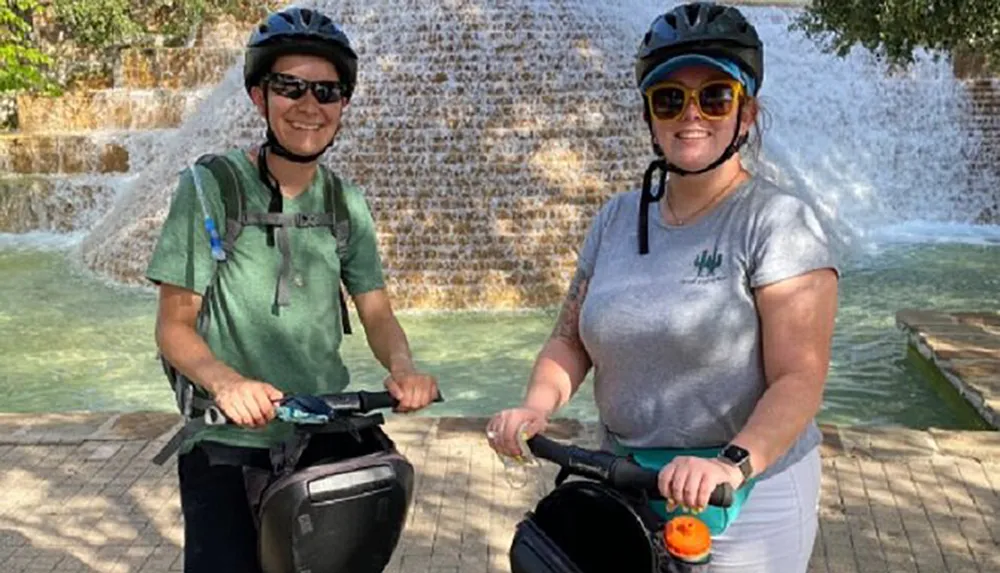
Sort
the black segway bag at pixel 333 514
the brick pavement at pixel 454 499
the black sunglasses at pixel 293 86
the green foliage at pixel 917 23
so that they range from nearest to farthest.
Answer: the black segway bag at pixel 333 514, the black sunglasses at pixel 293 86, the brick pavement at pixel 454 499, the green foliage at pixel 917 23

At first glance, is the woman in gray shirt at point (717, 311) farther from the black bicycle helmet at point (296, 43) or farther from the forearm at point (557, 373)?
the black bicycle helmet at point (296, 43)

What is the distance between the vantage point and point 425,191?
11547 millimetres

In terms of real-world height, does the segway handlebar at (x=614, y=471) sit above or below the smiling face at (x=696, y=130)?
below

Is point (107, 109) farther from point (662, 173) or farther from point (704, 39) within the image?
point (704, 39)

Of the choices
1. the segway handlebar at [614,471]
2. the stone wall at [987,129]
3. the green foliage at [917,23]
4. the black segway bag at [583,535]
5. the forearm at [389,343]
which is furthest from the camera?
the stone wall at [987,129]

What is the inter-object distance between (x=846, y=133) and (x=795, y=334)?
1532 centimetres

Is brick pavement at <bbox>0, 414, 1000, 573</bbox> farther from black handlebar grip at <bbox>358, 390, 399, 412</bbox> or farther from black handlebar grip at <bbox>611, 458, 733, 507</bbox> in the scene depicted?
black handlebar grip at <bbox>611, 458, 733, 507</bbox>

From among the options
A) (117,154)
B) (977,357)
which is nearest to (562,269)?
(977,357)

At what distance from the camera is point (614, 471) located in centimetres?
202

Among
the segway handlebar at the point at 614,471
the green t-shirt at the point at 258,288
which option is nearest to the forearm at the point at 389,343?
the green t-shirt at the point at 258,288

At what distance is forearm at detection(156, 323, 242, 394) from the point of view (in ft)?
7.91

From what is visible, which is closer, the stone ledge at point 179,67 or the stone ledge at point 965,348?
the stone ledge at point 965,348

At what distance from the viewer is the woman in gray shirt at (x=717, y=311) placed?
6.91 feet

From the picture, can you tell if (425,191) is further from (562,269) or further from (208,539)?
(208,539)
